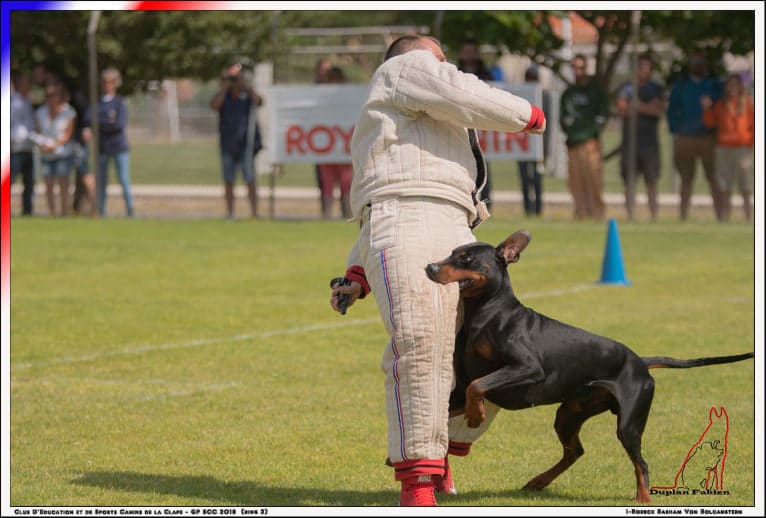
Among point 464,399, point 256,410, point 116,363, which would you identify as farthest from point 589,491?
point 116,363

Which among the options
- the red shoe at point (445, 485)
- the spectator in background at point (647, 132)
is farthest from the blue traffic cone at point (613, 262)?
the red shoe at point (445, 485)

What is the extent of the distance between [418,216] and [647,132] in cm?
1585

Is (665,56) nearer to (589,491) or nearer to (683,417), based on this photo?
(683,417)

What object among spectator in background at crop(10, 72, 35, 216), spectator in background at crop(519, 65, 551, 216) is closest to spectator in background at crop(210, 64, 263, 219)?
spectator in background at crop(10, 72, 35, 216)

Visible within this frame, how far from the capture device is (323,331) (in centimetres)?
1192

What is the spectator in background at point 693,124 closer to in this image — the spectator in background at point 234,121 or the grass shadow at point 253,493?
the spectator in background at point 234,121

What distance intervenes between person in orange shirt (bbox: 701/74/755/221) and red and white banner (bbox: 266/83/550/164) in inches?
94.6

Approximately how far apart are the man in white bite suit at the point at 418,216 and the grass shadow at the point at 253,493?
0.48 metres

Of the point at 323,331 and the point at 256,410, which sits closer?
the point at 256,410

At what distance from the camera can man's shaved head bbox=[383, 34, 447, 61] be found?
634 cm

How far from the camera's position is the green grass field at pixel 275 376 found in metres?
7.01

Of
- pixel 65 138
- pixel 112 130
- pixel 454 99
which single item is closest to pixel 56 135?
pixel 65 138

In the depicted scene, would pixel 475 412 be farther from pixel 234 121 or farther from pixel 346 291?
pixel 234 121

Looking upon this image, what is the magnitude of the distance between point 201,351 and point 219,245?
288 inches
